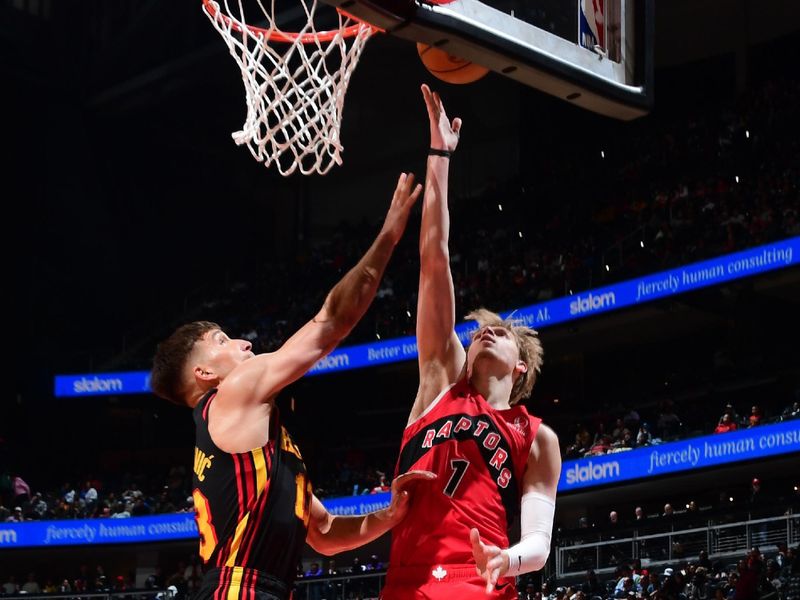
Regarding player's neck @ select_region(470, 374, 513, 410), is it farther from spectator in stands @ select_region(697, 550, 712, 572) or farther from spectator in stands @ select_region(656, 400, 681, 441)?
spectator in stands @ select_region(656, 400, 681, 441)

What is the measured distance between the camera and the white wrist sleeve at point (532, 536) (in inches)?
159

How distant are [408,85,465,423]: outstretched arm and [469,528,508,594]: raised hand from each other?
2.31 feet

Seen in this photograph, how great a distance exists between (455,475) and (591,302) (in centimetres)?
1634

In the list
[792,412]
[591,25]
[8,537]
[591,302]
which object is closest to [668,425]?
[792,412]

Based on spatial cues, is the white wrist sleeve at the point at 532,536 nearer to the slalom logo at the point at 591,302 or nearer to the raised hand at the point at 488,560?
the raised hand at the point at 488,560

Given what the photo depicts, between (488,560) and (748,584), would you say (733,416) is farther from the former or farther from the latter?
(488,560)

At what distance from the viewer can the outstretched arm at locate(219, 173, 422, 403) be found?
393 centimetres

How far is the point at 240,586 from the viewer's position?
377cm

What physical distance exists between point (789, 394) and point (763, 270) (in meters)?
1.87

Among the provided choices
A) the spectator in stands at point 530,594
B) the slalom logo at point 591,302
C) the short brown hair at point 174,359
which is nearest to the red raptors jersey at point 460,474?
the short brown hair at point 174,359

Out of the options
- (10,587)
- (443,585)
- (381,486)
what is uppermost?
(381,486)

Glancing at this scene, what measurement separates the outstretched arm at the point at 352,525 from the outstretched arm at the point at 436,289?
0.34 metres

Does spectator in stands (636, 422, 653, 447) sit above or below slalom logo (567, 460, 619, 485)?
above

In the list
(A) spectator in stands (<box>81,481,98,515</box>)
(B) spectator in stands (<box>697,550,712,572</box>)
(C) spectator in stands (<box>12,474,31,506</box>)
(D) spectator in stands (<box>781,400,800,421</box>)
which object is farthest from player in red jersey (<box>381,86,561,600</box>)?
(C) spectator in stands (<box>12,474,31,506</box>)
